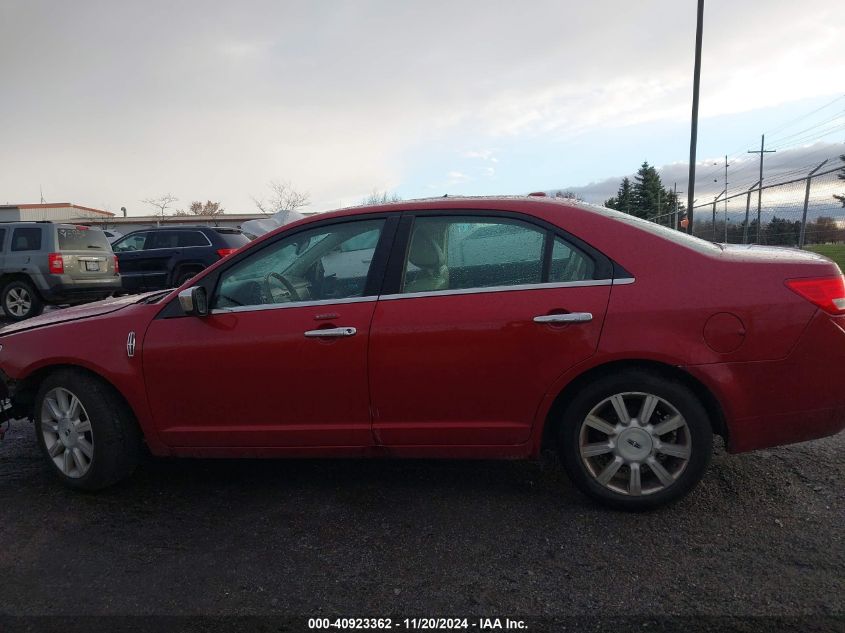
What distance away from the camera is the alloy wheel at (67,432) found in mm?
3564

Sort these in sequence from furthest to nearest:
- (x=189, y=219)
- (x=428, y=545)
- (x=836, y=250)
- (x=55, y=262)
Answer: (x=189, y=219) → (x=55, y=262) → (x=836, y=250) → (x=428, y=545)

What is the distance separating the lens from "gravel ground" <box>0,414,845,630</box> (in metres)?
2.46

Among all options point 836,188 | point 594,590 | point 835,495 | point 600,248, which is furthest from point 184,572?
point 836,188

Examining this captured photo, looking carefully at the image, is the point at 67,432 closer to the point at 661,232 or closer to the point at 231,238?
the point at 661,232

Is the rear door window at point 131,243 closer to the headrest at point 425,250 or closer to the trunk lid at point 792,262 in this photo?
the headrest at point 425,250

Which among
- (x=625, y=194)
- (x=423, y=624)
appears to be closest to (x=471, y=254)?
(x=423, y=624)

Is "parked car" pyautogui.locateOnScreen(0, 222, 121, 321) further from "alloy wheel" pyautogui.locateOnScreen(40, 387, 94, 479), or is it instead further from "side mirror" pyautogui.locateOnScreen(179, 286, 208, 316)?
"side mirror" pyautogui.locateOnScreen(179, 286, 208, 316)

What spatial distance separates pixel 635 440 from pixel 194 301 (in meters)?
2.37

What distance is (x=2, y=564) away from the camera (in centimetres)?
289

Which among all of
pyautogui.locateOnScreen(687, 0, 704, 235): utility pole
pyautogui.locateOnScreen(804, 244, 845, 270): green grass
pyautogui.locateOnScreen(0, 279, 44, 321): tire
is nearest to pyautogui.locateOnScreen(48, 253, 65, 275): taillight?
pyautogui.locateOnScreen(0, 279, 44, 321): tire

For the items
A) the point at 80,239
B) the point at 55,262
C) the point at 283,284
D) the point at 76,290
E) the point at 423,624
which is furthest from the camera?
the point at 80,239

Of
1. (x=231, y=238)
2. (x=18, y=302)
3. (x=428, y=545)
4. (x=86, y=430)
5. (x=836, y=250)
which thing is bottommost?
(x=428, y=545)

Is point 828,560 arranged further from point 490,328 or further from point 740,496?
point 490,328

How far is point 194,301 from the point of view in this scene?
11.0 feet
